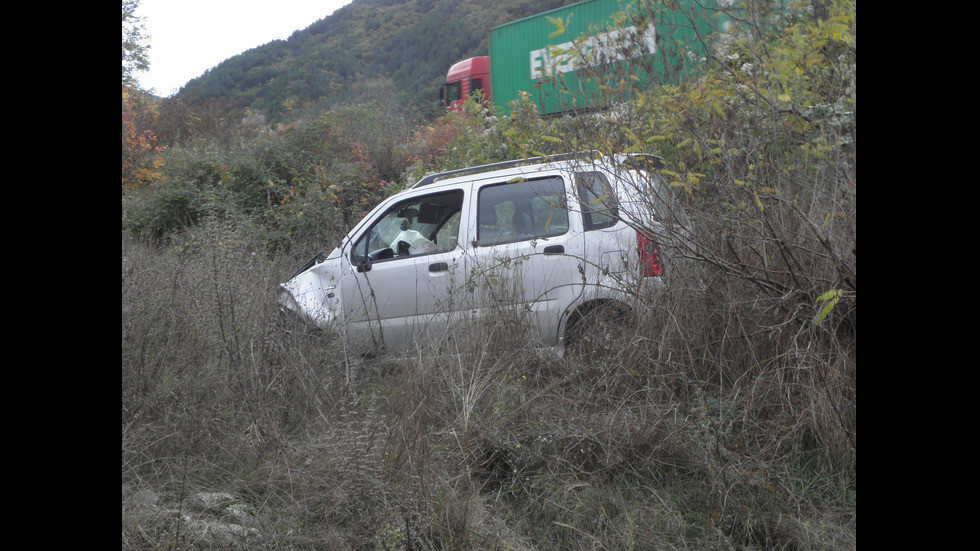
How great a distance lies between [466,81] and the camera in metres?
19.8

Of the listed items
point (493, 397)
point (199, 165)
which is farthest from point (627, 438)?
point (199, 165)

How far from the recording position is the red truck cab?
19406 millimetres

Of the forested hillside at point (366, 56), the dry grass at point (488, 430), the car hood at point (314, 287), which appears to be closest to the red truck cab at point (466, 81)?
the forested hillside at point (366, 56)

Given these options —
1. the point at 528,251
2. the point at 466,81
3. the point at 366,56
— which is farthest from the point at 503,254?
the point at 366,56

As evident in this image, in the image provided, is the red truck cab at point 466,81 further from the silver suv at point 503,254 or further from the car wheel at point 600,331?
the car wheel at point 600,331

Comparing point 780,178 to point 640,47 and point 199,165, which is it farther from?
point 199,165

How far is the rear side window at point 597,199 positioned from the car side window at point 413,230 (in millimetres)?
1139

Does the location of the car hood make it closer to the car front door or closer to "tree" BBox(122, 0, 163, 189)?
the car front door

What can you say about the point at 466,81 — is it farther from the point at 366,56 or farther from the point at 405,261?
Result: the point at 366,56

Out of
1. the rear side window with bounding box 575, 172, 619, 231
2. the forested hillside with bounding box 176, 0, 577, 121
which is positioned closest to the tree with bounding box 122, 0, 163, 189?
the rear side window with bounding box 575, 172, 619, 231

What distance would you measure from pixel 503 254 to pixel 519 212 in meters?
0.42

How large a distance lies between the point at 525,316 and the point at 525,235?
0.77 metres

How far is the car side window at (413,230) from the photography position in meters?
5.18

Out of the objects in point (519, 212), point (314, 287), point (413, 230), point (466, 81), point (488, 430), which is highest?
point (466, 81)
